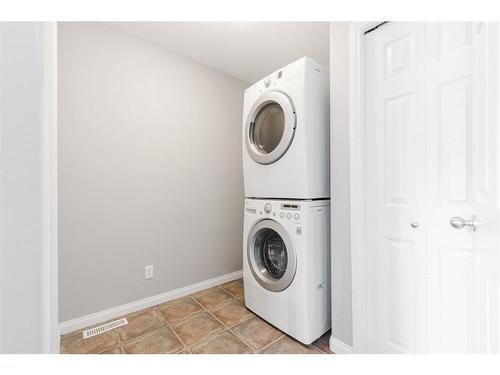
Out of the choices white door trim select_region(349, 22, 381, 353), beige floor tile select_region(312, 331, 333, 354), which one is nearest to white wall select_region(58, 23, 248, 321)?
beige floor tile select_region(312, 331, 333, 354)

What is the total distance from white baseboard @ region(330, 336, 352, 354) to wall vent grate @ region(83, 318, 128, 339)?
1450 mm

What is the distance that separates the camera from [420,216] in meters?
1.02

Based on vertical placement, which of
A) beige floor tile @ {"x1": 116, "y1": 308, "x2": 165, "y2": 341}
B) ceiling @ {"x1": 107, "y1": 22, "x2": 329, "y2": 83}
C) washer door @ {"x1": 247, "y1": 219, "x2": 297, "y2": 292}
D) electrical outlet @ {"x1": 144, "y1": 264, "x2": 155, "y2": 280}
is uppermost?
ceiling @ {"x1": 107, "y1": 22, "x2": 329, "y2": 83}

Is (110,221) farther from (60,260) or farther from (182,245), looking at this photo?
(182,245)

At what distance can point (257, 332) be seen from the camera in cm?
Result: 149

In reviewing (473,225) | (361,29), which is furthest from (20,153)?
(361,29)

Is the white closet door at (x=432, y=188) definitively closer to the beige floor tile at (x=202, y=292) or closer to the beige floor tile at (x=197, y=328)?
the beige floor tile at (x=197, y=328)

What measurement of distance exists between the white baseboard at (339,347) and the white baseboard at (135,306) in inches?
49.7

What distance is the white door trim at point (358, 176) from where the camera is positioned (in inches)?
46.6

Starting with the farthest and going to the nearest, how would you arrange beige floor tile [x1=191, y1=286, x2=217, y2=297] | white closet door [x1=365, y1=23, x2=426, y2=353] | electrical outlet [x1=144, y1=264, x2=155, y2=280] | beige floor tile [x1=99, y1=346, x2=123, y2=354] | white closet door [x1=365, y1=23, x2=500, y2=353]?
1. beige floor tile [x1=191, y1=286, x2=217, y2=297]
2. electrical outlet [x1=144, y1=264, x2=155, y2=280]
3. beige floor tile [x1=99, y1=346, x2=123, y2=354]
4. white closet door [x1=365, y1=23, x2=426, y2=353]
5. white closet door [x1=365, y1=23, x2=500, y2=353]

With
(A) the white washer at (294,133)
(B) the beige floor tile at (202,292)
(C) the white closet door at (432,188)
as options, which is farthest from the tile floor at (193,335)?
(A) the white washer at (294,133)

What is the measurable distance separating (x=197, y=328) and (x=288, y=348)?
64 centimetres

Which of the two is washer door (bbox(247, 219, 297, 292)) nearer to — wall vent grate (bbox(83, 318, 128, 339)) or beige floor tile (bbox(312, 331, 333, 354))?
beige floor tile (bbox(312, 331, 333, 354))

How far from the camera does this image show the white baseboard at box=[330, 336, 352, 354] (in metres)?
1.25
